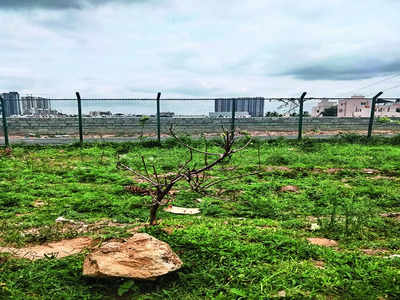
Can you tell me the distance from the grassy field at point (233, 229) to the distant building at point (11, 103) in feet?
15.5

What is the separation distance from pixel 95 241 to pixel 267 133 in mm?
11456

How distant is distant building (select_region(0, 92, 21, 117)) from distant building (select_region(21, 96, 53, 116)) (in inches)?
6.7

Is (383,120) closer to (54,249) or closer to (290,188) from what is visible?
(290,188)

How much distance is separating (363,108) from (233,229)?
12.8 meters

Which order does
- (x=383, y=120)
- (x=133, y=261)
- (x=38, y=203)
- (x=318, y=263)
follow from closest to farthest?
(x=133, y=261) → (x=318, y=263) → (x=38, y=203) → (x=383, y=120)

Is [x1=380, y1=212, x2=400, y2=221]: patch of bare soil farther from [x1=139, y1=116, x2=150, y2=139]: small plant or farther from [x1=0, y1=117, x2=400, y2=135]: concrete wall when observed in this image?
[x1=139, y1=116, x2=150, y2=139]: small plant

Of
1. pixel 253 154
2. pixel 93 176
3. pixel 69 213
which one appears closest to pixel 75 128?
pixel 93 176

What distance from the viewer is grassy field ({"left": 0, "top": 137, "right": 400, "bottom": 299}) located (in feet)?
6.32

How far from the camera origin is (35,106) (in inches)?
431

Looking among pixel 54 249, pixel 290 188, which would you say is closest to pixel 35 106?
pixel 54 249

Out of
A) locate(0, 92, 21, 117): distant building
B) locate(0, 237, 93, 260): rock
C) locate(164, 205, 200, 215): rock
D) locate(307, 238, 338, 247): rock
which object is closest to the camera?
locate(0, 237, 93, 260): rock

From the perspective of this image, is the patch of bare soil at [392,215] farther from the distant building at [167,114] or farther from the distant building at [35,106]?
the distant building at [35,106]

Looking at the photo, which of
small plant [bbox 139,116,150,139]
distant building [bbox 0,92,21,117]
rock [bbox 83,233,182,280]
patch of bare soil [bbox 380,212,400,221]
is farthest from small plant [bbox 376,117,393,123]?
distant building [bbox 0,92,21,117]

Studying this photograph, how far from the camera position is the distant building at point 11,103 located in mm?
10172
